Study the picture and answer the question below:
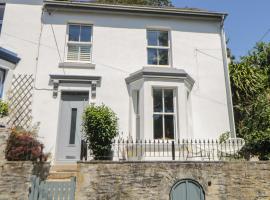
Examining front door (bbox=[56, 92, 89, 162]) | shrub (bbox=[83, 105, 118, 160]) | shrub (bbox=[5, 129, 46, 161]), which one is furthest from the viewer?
front door (bbox=[56, 92, 89, 162])

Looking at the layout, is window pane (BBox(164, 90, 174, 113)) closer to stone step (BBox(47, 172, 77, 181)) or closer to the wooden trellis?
stone step (BBox(47, 172, 77, 181))

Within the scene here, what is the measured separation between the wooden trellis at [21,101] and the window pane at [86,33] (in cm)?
303

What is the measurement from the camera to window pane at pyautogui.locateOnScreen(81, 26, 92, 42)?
41.0 feet

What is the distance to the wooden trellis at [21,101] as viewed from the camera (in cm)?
1071

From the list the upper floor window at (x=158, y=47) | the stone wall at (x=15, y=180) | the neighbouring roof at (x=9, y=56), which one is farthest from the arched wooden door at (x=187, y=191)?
the neighbouring roof at (x=9, y=56)

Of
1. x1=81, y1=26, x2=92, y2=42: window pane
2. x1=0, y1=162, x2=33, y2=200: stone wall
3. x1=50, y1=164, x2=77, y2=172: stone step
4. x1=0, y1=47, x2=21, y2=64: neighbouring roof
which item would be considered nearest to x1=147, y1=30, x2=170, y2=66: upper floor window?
x1=81, y1=26, x2=92, y2=42: window pane

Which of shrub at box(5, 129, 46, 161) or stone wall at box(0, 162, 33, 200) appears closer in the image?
stone wall at box(0, 162, 33, 200)

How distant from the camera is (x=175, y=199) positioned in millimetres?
7773

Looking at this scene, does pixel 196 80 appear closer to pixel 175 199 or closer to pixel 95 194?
pixel 175 199

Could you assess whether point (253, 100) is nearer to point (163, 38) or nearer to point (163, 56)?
point (163, 56)

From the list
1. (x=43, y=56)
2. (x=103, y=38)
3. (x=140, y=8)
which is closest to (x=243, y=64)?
(x=140, y=8)

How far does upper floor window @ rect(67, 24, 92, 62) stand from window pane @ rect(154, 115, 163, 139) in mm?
4172

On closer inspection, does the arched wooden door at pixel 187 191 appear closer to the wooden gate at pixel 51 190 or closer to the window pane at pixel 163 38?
the wooden gate at pixel 51 190

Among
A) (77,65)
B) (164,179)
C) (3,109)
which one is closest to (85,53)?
(77,65)
